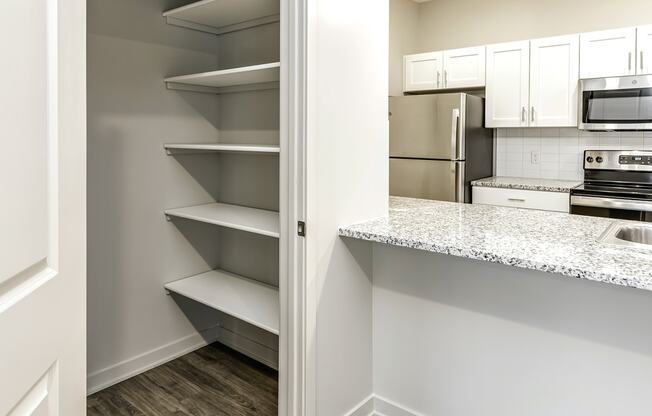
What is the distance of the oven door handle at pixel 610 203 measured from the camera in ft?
10.4

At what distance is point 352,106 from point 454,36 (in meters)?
3.14

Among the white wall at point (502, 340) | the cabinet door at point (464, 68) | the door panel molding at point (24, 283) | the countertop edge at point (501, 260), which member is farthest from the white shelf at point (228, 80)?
the cabinet door at point (464, 68)

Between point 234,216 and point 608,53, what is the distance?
2.89m

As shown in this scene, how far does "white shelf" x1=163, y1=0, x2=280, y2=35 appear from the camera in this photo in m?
2.28

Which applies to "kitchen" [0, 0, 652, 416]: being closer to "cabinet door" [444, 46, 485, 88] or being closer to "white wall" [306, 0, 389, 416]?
"white wall" [306, 0, 389, 416]

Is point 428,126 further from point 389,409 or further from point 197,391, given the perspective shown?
point 197,391

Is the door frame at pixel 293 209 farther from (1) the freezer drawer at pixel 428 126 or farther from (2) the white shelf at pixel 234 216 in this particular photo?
(1) the freezer drawer at pixel 428 126

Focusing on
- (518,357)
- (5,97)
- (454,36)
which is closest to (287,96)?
(5,97)

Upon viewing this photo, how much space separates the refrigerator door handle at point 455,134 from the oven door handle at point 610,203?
901 millimetres

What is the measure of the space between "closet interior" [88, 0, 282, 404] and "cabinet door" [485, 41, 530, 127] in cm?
220

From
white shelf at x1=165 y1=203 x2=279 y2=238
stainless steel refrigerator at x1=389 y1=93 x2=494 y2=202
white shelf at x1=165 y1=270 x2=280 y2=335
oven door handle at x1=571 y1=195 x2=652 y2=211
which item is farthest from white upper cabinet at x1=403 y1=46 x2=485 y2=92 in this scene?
white shelf at x1=165 y1=270 x2=280 y2=335

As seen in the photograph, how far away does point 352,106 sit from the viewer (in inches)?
75.5

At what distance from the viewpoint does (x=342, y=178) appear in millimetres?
1889

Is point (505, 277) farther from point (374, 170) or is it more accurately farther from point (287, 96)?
point (287, 96)
